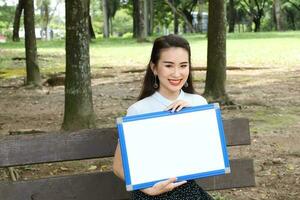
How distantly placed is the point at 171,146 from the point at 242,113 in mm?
6065

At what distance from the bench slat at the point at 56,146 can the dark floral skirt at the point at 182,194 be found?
0.60 metres

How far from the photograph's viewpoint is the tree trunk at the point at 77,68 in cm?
641

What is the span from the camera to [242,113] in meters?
8.77

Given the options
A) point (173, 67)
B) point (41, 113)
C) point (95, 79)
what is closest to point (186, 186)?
point (173, 67)

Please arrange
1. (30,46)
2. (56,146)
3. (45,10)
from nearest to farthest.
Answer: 1. (56,146)
2. (30,46)
3. (45,10)

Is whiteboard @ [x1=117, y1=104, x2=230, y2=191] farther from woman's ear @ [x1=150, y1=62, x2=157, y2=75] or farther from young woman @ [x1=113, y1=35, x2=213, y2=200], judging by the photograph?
woman's ear @ [x1=150, y1=62, x2=157, y2=75]

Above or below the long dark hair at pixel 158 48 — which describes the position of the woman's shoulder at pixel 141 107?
below

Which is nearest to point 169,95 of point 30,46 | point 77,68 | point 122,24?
point 77,68

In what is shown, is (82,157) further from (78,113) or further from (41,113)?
(41,113)

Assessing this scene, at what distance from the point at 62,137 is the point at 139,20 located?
1045 inches

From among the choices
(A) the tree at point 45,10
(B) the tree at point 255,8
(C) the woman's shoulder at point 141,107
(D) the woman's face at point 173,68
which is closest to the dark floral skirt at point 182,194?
(C) the woman's shoulder at point 141,107

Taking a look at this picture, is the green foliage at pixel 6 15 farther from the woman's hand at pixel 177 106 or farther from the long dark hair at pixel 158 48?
the woman's hand at pixel 177 106

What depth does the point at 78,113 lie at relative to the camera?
22.0ft

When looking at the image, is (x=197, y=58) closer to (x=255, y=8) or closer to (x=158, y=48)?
(x=158, y=48)
